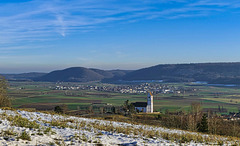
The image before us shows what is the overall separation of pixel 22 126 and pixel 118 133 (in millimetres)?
5873

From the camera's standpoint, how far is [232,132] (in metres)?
41.7

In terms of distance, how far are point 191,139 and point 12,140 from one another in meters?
11.6

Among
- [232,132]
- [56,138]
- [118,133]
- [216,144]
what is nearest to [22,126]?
[56,138]

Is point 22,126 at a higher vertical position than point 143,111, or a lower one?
higher

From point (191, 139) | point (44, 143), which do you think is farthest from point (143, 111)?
point (44, 143)

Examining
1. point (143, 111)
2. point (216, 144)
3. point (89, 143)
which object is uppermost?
point (89, 143)

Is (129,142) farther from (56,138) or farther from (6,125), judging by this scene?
(6,125)

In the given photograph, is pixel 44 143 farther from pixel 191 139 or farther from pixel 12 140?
pixel 191 139

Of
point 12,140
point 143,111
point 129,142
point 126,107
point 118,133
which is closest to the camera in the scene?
point 12,140

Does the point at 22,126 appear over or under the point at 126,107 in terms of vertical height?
over

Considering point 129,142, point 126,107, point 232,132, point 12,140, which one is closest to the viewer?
point 12,140

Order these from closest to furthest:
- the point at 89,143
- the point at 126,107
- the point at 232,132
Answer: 1. the point at 89,143
2. the point at 232,132
3. the point at 126,107

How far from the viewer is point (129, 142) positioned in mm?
14188

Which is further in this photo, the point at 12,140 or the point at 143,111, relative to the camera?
the point at 143,111
